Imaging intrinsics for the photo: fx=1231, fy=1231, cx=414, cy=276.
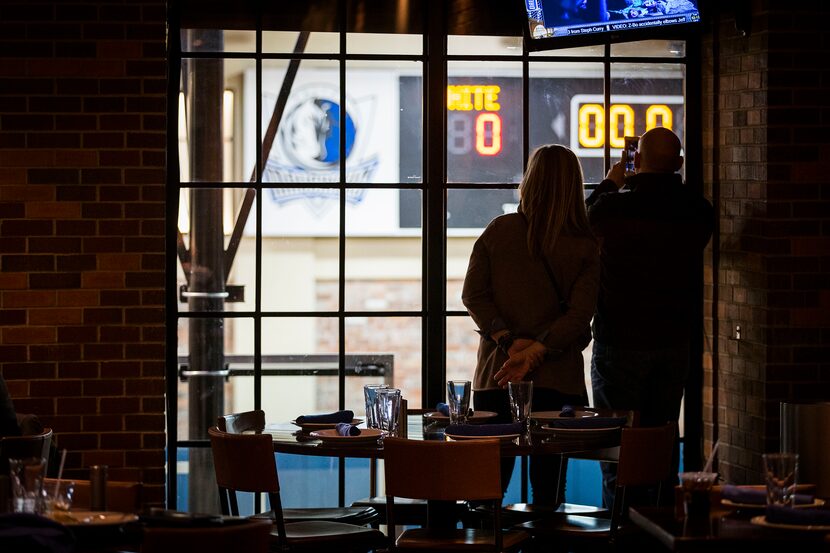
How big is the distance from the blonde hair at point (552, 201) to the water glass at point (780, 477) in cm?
179

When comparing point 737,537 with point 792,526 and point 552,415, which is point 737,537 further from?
point 552,415

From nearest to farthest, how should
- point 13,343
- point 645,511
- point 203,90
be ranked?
point 645,511
point 13,343
point 203,90

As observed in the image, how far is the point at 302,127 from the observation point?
5320mm

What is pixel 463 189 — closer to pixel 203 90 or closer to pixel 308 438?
pixel 203 90

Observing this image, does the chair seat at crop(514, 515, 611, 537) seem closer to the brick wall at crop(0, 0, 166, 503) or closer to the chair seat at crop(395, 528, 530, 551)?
the chair seat at crop(395, 528, 530, 551)

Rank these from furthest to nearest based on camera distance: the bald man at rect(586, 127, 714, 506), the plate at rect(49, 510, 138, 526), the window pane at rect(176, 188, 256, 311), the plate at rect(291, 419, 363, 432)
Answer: the window pane at rect(176, 188, 256, 311)
the bald man at rect(586, 127, 714, 506)
the plate at rect(291, 419, 363, 432)
the plate at rect(49, 510, 138, 526)

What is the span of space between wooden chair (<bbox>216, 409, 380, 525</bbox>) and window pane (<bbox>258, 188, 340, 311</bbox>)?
2.91 feet

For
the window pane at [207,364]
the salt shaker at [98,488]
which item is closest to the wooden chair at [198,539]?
the salt shaker at [98,488]

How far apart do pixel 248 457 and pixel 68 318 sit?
57.6 inches

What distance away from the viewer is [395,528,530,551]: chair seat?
384 cm

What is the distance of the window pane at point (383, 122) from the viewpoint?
5.33 metres

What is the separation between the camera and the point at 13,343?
4926 mm

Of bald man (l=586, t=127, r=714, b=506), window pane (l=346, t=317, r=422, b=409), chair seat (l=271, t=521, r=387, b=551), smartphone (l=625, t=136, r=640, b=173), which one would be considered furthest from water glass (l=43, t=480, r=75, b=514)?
smartphone (l=625, t=136, r=640, b=173)

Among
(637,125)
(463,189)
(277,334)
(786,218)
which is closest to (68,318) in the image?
(277,334)
